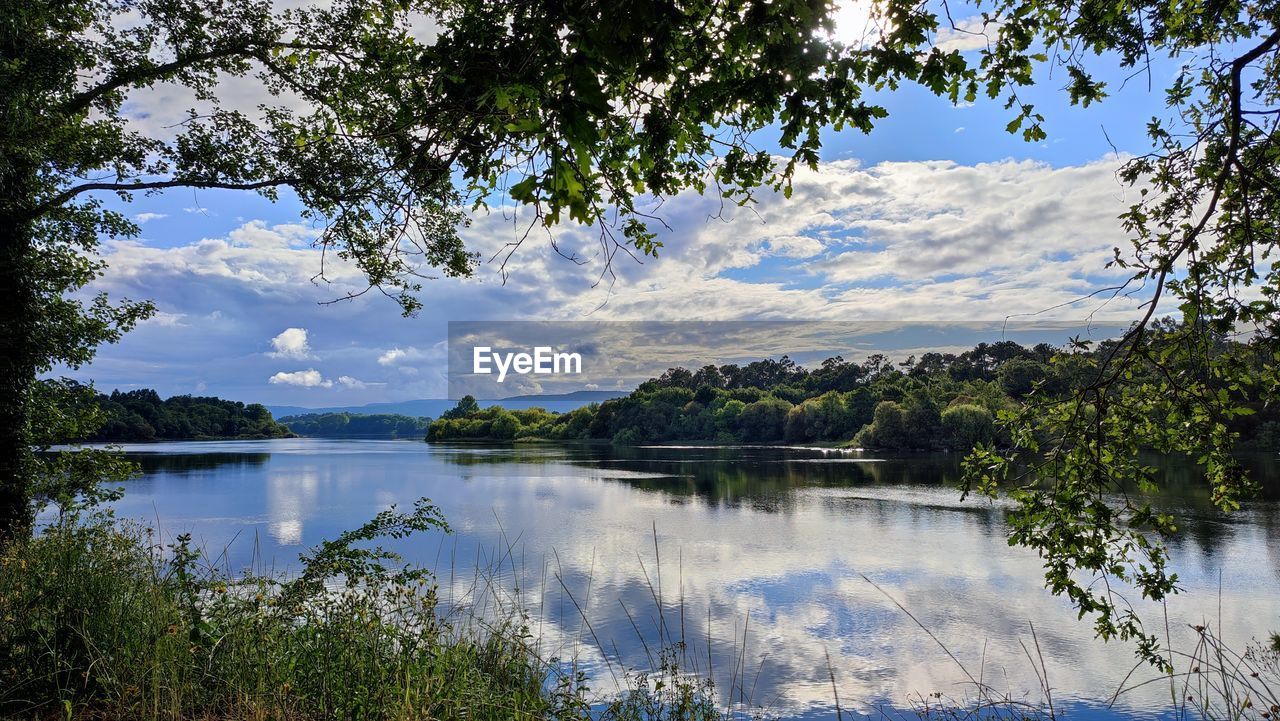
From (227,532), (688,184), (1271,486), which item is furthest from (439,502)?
(1271,486)

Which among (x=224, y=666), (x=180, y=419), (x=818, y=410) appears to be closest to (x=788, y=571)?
(x=224, y=666)

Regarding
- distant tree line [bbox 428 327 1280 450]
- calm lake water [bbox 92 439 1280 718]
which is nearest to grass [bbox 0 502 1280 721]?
calm lake water [bbox 92 439 1280 718]

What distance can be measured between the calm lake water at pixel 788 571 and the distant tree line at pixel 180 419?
50.0m

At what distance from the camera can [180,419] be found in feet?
273

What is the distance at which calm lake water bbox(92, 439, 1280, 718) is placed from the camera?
819 centimetres

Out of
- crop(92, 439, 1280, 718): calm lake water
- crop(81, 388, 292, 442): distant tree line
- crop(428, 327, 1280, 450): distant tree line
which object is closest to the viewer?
crop(92, 439, 1280, 718): calm lake water

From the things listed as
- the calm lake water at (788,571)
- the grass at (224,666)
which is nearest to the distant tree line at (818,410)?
the calm lake water at (788,571)

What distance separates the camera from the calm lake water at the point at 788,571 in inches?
322

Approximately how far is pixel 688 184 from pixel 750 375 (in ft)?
350

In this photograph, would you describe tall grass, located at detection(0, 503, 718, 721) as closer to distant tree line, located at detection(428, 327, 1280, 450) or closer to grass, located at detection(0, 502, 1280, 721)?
grass, located at detection(0, 502, 1280, 721)

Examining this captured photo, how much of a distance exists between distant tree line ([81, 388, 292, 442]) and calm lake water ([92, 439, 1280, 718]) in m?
50.0

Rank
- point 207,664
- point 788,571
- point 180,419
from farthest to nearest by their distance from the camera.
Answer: point 180,419 → point 788,571 → point 207,664

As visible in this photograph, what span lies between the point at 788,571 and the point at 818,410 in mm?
59956

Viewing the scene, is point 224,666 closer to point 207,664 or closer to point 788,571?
point 207,664
